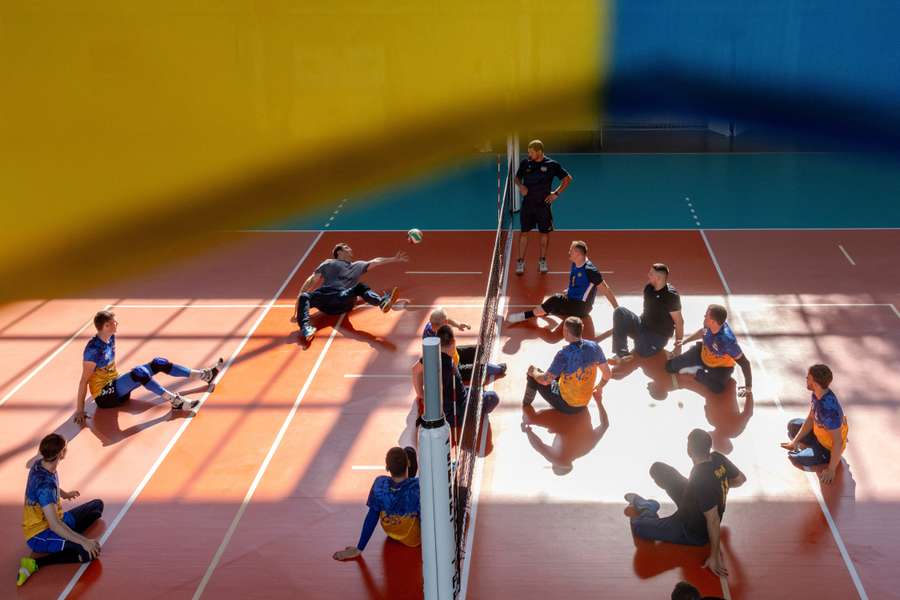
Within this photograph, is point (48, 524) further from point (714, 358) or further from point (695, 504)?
point (714, 358)

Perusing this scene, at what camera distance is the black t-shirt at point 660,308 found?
523 inches

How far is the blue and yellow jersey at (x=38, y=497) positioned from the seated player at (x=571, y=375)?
5.40m

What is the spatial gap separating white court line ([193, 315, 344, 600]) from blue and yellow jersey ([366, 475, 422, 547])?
1558mm

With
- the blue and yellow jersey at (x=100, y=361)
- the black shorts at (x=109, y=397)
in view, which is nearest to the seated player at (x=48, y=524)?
the blue and yellow jersey at (x=100, y=361)

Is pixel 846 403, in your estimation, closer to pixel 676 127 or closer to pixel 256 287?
pixel 256 287

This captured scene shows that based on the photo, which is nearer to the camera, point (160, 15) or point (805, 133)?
point (805, 133)

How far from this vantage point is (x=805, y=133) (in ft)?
82.0

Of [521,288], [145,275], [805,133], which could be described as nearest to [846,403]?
[521,288]

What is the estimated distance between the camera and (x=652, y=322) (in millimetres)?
13531

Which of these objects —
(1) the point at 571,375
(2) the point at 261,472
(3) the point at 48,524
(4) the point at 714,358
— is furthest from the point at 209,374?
(4) the point at 714,358

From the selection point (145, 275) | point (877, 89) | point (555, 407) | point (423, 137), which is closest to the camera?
point (555, 407)

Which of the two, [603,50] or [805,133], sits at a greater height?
[603,50]

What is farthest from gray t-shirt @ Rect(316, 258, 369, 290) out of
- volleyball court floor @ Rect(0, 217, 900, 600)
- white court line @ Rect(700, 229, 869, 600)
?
white court line @ Rect(700, 229, 869, 600)

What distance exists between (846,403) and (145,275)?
1131 centimetres
